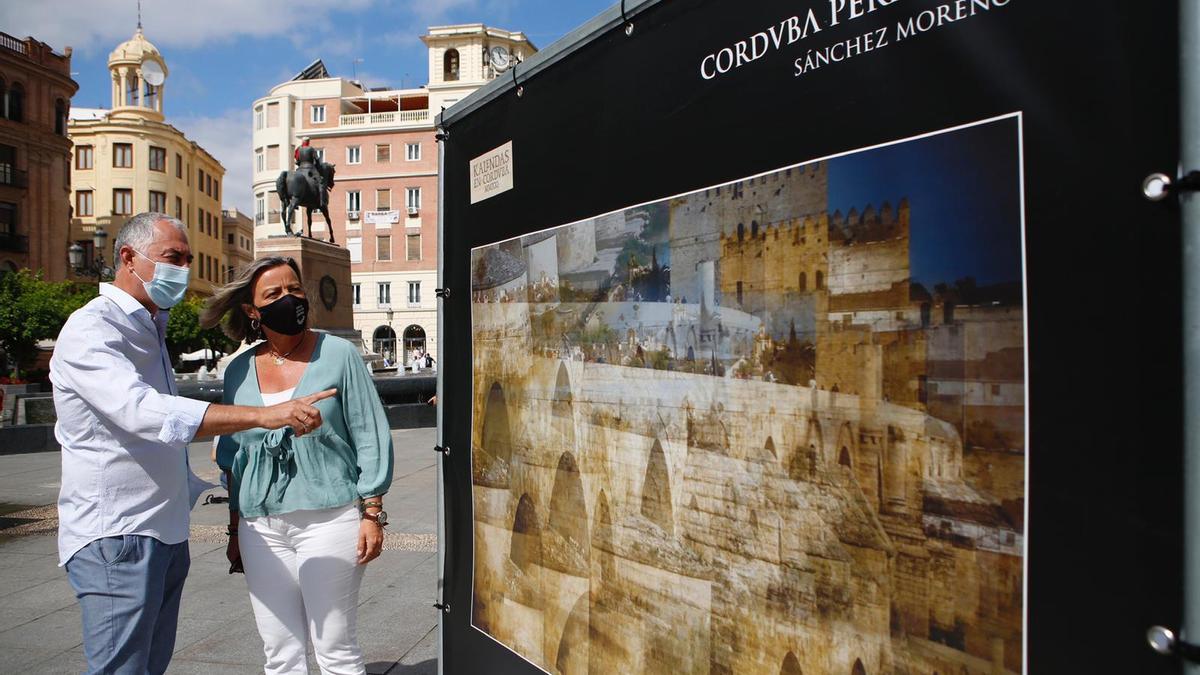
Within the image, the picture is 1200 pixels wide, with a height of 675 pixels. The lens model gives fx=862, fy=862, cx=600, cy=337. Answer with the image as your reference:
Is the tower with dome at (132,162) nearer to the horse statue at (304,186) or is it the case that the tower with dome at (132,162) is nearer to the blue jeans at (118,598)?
the horse statue at (304,186)

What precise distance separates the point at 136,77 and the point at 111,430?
80402mm

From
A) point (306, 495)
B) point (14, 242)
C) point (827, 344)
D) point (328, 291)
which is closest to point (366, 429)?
point (306, 495)

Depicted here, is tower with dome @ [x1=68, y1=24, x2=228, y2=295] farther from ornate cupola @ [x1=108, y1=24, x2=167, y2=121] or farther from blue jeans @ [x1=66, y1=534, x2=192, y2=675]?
blue jeans @ [x1=66, y1=534, x2=192, y2=675]

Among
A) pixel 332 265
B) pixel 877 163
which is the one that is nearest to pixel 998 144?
pixel 877 163

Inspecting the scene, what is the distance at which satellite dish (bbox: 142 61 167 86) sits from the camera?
2714 inches

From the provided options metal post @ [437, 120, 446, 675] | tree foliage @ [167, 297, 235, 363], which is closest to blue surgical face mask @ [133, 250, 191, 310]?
metal post @ [437, 120, 446, 675]

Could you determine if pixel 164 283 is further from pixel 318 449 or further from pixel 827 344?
pixel 827 344

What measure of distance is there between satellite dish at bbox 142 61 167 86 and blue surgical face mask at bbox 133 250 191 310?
76883 mm

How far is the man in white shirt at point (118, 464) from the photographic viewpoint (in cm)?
255

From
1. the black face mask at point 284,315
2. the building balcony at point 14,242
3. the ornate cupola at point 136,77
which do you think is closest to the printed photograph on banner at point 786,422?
the black face mask at point 284,315

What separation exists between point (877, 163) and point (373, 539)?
213cm

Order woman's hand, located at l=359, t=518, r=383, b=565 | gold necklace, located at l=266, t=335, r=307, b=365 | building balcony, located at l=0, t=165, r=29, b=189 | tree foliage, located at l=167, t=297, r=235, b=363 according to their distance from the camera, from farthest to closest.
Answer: tree foliage, located at l=167, t=297, r=235, b=363
building balcony, located at l=0, t=165, r=29, b=189
gold necklace, located at l=266, t=335, r=307, b=365
woman's hand, located at l=359, t=518, r=383, b=565

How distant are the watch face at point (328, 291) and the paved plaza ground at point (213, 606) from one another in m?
11.0

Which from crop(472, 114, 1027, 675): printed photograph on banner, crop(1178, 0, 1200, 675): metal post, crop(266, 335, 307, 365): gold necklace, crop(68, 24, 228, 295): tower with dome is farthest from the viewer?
crop(68, 24, 228, 295): tower with dome
